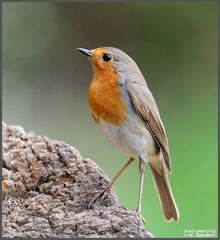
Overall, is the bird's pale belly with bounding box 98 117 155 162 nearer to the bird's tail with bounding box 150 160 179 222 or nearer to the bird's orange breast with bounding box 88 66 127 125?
the bird's orange breast with bounding box 88 66 127 125

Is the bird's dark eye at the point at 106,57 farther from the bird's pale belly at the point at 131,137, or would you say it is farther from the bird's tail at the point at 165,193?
the bird's tail at the point at 165,193

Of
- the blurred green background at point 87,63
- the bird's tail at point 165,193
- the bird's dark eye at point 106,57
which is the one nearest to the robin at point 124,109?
the bird's dark eye at point 106,57

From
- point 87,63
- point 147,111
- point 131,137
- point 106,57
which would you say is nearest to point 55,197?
point 131,137

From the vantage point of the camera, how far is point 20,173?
4570 millimetres

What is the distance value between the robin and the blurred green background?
3308 mm

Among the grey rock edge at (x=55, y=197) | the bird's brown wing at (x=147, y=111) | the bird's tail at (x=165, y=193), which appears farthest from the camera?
the bird's tail at (x=165, y=193)

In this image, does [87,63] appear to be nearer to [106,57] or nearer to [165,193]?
[165,193]

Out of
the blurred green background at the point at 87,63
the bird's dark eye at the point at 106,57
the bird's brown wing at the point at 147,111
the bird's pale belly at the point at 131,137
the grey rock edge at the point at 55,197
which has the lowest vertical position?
the grey rock edge at the point at 55,197

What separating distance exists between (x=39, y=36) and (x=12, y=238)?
609 centimetres

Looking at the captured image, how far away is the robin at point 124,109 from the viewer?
14.9 ft

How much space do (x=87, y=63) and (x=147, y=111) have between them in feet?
17.1

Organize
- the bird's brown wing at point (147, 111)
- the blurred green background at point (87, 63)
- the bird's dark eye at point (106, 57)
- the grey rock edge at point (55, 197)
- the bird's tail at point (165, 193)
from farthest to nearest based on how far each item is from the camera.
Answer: the blurred green background at point (87, 63) → the bird's tail at point (165, 193) → the bird's dark eye at point (106, 57) → the bird's brown wing at point (147, 111) → the grey rock edge at point (55, 197)

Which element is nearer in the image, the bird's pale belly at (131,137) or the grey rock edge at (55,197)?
the grey rock edge at (55,197)

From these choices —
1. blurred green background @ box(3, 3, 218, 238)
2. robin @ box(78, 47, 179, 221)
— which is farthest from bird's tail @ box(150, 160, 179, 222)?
blurred green background @ box(3, 3, 218, 238)
